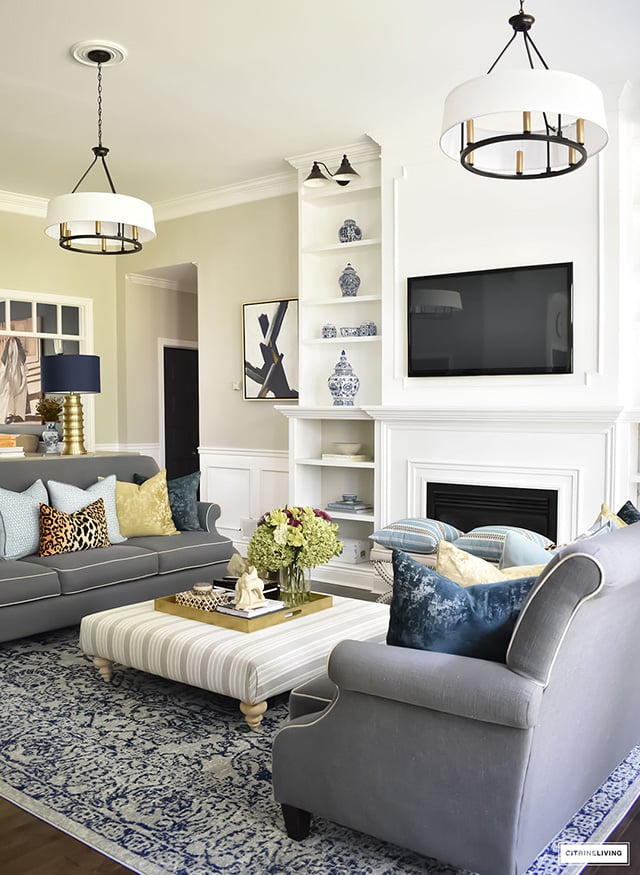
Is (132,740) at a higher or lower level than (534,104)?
lower

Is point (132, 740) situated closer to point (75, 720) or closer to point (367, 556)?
point (75, 720)

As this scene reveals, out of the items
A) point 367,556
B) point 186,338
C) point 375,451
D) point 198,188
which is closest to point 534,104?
point 375,451

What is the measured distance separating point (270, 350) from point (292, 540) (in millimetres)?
3321

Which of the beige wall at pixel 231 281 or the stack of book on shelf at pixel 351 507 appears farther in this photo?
the beige wall at pixel 231 281

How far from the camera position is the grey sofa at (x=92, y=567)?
408 cm

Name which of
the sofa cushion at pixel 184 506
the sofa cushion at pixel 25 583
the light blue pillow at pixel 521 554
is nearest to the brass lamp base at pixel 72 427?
the sofa cushion at pixel 184 506

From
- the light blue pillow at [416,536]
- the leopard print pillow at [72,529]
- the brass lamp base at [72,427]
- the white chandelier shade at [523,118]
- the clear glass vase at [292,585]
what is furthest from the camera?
the brass lamp base at [72,427]

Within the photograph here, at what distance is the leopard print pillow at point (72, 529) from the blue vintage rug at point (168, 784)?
34.9 inches

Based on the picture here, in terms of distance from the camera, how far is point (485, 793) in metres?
1.87

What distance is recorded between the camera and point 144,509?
509cm

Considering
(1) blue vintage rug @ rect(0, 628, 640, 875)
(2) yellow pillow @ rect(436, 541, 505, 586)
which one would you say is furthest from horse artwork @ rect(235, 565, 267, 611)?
(2) yellow pillow @ rect(436, 541, 505, 586)

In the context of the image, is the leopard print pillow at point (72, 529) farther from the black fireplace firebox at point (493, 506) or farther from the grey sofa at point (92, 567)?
the black fireplace firebox at point (493, 506)

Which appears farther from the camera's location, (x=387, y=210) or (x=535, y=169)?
(x=387, y=210)

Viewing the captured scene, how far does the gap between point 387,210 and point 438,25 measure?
65.5 inches
